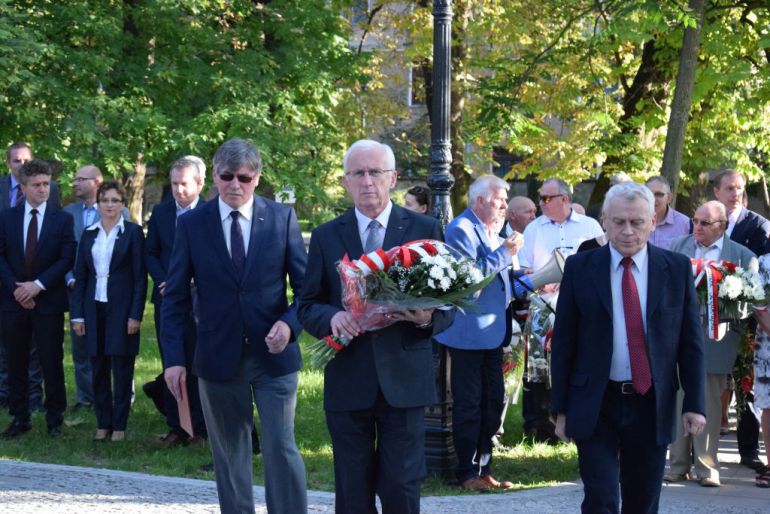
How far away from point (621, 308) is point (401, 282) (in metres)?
1.21

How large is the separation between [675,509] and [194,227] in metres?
3.97

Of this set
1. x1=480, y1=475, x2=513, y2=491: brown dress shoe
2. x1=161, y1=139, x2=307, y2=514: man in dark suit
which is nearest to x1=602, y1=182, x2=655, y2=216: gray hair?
x1=161, y1=139, x2=307, y2=514: man in dark suit

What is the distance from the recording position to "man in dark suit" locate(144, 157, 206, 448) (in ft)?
32.7

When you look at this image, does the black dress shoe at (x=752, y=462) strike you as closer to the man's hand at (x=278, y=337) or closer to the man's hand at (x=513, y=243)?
the man's hand at (x=513, y=243)

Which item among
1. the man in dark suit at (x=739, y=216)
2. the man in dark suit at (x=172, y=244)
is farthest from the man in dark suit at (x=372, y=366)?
the man in dark suit at (x=739, y=216)

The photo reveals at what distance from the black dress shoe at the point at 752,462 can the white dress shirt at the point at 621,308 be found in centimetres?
434

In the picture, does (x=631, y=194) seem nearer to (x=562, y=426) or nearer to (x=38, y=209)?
(x=562, y=426)

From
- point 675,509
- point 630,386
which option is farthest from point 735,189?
point 630,386

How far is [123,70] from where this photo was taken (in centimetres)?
A: 1894

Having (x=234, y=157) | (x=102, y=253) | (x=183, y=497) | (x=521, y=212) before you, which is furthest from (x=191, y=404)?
(x=234, y=157)

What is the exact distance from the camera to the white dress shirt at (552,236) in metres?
10.4

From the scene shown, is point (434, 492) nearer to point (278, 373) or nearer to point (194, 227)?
point (278, 373)

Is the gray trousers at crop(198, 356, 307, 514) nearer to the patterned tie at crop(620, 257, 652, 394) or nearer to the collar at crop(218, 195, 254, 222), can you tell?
the collar at crop(218, 195, 254, 222)

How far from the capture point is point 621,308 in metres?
6.00
